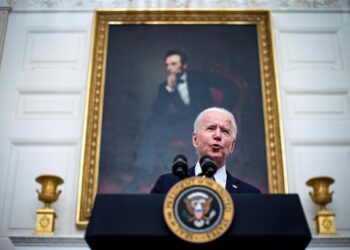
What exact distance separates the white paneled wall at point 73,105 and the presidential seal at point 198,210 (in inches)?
149

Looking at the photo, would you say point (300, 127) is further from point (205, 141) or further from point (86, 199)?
point (205, 141)

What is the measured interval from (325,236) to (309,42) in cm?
258

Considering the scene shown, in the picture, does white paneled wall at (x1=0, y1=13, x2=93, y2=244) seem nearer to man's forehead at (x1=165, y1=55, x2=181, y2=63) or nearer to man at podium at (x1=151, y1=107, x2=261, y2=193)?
man's forehead at (x1=165, y1=55, x2=181, y2=63)

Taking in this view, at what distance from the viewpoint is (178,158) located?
185 cm

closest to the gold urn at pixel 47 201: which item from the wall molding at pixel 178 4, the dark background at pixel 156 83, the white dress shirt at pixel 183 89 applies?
the dark background at pixel 156 83

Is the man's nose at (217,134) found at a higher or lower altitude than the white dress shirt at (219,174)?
higher

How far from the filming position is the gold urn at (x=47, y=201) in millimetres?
4867

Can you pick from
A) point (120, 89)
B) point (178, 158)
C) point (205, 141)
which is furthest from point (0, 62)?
point (178, 158)

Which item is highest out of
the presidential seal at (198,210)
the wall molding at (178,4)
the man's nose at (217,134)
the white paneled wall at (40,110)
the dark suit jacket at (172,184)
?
the wall molding at (178,4)

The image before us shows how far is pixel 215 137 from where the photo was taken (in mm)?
2668

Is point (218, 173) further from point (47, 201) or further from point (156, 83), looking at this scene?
point (156, 83)

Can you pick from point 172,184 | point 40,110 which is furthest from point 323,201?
point 40,110

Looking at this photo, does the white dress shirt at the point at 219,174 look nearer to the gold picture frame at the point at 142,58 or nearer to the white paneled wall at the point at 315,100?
the gold picture frame at the point at 142,58

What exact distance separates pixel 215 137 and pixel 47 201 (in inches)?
112
